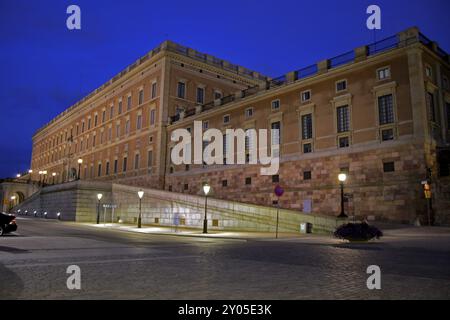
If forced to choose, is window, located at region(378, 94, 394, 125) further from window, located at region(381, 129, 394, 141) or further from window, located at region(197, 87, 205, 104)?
window, located at region(197, 87, 205, 104)

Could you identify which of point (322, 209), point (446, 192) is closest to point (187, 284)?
point (446, 192)

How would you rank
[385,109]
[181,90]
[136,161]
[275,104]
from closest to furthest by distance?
[385,109]
[275,104]
[181,90]
[136,161]

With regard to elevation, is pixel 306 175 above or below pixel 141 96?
below

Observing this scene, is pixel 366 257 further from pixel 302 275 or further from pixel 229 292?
pixel 229 292

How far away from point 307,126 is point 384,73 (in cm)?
764

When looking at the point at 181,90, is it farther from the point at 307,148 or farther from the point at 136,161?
the point at 307,148

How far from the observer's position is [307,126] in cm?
3184

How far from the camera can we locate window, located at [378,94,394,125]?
26141mm

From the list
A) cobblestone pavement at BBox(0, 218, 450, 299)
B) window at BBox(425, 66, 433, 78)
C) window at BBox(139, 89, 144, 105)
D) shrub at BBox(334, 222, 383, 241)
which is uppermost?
window at BBox(139, 89, 144, 105)

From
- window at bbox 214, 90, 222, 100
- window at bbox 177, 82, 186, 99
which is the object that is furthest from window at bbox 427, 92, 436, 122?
window at bbox 214, 90, 222, 100

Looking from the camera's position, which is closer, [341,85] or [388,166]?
[388,166]
